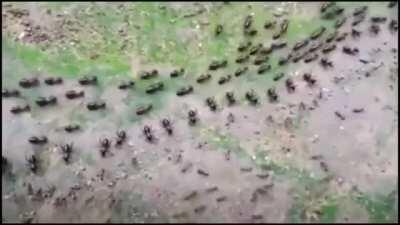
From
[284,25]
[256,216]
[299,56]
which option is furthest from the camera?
[284,25]

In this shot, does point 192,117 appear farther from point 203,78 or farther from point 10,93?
point 10,93

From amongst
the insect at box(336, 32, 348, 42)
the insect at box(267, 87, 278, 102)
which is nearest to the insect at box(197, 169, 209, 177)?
the insect at box(267, 87, 278, 102)

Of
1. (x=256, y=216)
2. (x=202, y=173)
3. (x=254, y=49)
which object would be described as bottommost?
(x=256, y=216)

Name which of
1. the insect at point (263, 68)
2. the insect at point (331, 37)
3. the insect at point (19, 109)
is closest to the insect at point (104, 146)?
the insect at point (19, 109)

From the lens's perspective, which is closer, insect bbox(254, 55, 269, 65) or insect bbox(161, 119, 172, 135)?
insect bbox(161, 119, 172, 135)

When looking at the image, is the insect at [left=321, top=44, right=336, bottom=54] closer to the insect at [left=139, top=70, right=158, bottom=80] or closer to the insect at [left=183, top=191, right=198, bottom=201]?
the insect at [left=139, top=70, right=158, bottom=80]

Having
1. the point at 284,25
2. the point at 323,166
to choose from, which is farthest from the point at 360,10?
the point at 323,166

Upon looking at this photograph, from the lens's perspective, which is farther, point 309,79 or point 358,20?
point 358,20
